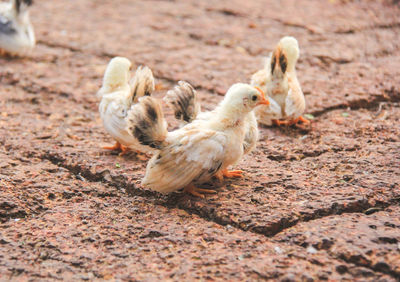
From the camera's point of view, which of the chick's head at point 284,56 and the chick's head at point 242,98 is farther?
the chick's head at point 284,56

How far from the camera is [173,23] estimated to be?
743cm

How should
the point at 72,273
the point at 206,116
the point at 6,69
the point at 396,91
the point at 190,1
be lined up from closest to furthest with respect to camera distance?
1. the point at 72,273
2. the point at 206,116
3. the point at 396,91
4. the point at 6,69
5. the point at 190,1

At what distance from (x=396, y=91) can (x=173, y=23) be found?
352 centimetres

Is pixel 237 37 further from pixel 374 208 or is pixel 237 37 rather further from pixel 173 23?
pixel 374 208

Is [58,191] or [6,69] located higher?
[6,69]

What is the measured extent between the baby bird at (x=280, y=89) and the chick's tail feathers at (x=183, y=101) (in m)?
1.04

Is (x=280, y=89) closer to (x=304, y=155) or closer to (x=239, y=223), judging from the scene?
(x=304, y=155)

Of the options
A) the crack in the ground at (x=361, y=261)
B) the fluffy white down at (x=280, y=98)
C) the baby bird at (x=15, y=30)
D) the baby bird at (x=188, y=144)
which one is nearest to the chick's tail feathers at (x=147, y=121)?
the baby bird at (x=188, y=144)

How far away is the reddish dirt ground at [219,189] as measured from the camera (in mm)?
2637

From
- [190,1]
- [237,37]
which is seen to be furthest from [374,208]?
[190,1]

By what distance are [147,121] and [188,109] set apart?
492 millimetres

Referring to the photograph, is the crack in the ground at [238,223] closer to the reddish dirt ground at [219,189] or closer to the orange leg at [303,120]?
the reddish dirt ground at [219,189]

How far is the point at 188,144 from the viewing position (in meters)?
3.10

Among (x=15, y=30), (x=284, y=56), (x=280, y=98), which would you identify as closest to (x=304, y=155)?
(x=280, y=98)
